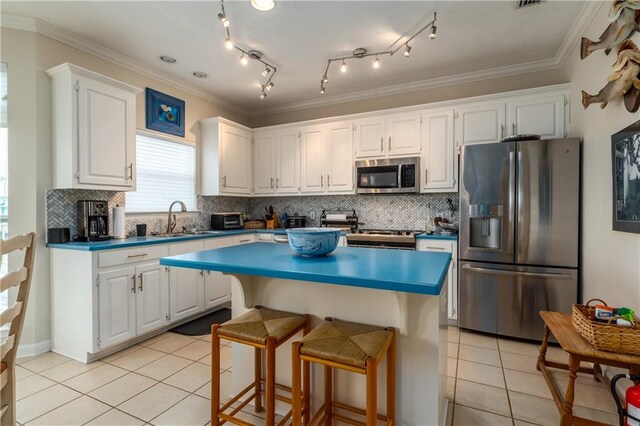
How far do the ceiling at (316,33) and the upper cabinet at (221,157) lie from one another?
2.02ft

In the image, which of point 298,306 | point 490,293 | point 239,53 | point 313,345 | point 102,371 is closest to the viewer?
point 313,345

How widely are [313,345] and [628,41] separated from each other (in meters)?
2.56

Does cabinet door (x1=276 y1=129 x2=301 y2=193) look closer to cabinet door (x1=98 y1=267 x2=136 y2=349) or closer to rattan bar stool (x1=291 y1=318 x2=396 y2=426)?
cabinet door (x1=98 y1=267 x2=136 y2=349)

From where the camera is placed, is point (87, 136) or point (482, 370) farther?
point (87, 136)

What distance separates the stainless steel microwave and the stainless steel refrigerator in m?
0.62

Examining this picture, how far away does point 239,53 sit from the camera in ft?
10.6

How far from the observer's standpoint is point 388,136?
3832 mm

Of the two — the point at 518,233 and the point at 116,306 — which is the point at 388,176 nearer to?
Answer: the point at 518,233

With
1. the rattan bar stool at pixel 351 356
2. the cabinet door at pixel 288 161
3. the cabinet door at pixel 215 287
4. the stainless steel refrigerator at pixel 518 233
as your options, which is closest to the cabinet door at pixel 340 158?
the cabinet door at pixel 288 161

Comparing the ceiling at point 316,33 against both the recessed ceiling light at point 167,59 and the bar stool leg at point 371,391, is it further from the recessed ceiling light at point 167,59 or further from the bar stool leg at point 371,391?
the bar stool leg at point 371,391

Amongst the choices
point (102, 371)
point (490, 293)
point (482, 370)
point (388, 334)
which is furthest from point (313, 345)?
point (490, 293)

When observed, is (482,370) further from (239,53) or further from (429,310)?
(239,53)

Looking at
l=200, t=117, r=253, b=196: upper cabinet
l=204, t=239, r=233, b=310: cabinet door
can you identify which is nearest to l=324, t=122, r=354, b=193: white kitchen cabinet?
l=200, t=117, r=253, b=196: upper cabinet

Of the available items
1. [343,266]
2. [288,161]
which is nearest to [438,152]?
[288,161]
